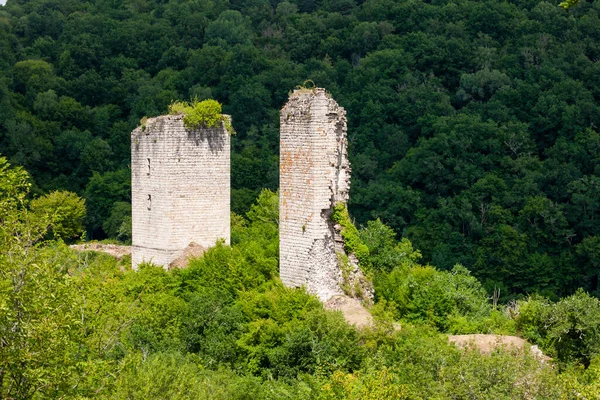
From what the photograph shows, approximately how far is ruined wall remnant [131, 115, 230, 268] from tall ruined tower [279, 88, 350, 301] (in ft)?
14.4

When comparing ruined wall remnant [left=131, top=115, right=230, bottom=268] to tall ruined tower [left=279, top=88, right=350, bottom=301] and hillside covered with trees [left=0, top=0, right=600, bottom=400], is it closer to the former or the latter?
hillside covered with trees [left=0, top=0, right=600, bottom=400]

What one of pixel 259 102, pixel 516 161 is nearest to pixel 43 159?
pixel 259 102

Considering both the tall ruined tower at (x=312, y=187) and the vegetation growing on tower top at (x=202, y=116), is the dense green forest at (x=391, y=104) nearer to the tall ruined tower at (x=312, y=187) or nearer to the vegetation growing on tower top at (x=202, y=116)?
the vegetation growing on tower top at (x=202, y=116)

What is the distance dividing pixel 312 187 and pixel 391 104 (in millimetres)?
34793

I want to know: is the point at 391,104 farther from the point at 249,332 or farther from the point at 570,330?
the point at 570,330

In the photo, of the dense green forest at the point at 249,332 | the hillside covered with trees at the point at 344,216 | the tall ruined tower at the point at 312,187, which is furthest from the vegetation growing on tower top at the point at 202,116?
the tall ruined tower at the point at 312,187

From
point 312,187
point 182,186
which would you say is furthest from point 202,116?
point 312,187

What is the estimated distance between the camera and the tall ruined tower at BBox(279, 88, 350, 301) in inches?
783

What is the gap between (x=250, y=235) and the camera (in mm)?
26047

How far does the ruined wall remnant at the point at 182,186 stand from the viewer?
→ 2434 cm

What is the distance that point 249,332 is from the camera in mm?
19547

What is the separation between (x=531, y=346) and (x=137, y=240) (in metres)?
10.4

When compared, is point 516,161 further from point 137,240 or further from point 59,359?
point 59,359

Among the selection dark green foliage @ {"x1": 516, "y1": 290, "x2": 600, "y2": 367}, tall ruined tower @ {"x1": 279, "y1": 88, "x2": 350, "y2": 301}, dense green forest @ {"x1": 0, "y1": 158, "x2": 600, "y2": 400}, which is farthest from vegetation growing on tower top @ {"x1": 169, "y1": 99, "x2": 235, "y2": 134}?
dark green foliage @ {"x1": 516, "y1": 290, "x2": 600, "y2": 367}
